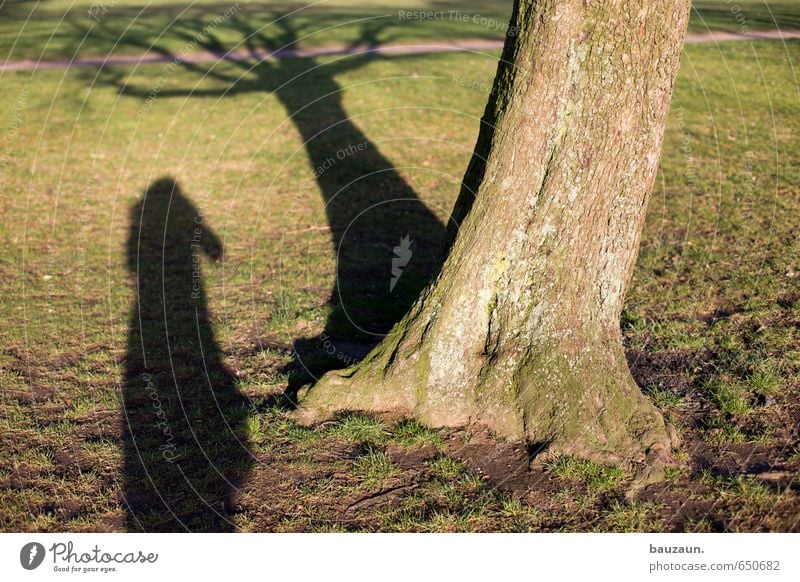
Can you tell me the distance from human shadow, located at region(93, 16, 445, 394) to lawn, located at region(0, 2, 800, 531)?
4cm

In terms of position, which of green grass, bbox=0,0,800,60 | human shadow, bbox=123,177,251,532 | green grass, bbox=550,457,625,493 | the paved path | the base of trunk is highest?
green grass, bbox=0,0,800,60

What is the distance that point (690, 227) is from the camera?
8.65 meters

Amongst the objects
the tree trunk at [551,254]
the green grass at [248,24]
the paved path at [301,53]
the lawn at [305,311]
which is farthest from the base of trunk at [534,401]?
the green grass at [248,24]

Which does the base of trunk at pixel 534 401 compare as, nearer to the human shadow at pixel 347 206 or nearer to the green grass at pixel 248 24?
the human shadow at pixel 347 206

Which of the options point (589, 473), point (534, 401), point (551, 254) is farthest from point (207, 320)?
point (589, 473)

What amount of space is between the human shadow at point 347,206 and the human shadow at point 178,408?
2.13ft

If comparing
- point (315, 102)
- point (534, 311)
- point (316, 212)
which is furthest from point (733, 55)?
point (534, 311)

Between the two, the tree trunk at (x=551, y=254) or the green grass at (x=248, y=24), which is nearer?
the tree trunk at (x=551, y=254)

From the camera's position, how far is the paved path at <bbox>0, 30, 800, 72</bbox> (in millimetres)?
17984

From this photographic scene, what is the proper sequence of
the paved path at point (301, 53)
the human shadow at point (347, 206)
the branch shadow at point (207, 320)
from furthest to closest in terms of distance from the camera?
the paved path at point (301, 53) < the human shadow at point (347, 206) < the branch shadow at point (207, 320)

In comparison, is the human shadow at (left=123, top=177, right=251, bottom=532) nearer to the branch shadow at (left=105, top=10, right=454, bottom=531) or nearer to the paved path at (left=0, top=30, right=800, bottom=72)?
the branch shadow at (left=105, top=10, right=454, bottom=531)

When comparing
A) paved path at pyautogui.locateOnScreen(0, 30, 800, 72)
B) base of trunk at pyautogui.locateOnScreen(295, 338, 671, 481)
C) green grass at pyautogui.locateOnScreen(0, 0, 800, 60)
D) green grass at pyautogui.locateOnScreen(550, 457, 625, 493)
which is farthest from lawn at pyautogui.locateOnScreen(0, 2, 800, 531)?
green grass at pyautogui.locateOnScreen(0, 0, 800, 60)

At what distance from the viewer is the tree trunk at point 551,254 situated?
450cm

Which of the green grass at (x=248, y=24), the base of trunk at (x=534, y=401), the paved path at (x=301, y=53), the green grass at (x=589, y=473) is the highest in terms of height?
the green grass at (x=248, y=24)
